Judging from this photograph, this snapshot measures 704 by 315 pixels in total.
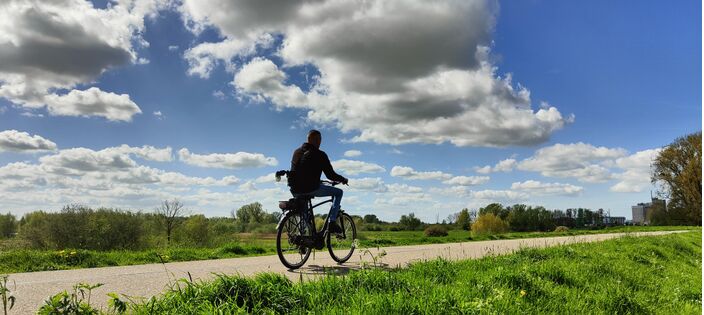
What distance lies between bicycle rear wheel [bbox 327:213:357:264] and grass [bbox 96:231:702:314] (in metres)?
1.94

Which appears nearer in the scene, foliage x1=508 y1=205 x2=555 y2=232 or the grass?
the grass

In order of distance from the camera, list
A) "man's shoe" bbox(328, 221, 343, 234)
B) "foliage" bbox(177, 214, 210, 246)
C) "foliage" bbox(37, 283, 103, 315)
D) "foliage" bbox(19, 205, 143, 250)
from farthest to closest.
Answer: "foliage" bbox(177, 214, 210, 246)
"foliage" bbox(19, 205, 143, 250)
"man's shoe" bbox(328, 221, 343, 234)
"foliage" bbox(37, 283, 103, 315)

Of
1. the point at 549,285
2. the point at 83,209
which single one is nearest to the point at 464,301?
the point at 549,285

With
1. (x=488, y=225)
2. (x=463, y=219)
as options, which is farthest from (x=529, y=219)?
(x=488, y=225)

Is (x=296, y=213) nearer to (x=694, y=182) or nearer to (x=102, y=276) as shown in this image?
(x=102, y=276)

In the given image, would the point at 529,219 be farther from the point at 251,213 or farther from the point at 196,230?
the point at 196,230

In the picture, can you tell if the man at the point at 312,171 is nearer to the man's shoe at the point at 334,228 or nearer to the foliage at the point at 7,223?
the man's shoe at the point at 334,228

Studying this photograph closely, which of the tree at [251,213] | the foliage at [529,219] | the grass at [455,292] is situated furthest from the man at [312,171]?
the foliage at [529,219]

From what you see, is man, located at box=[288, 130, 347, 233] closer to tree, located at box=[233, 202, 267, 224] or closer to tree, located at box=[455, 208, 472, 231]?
tree, located at box=[233, 202, 267, 224]

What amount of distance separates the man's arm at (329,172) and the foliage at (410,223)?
7815 cm

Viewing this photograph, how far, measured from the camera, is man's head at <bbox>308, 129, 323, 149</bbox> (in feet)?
27.3

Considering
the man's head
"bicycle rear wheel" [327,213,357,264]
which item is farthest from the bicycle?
the man's head

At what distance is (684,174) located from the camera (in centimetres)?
5250

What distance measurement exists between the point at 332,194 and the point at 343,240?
0.94m
